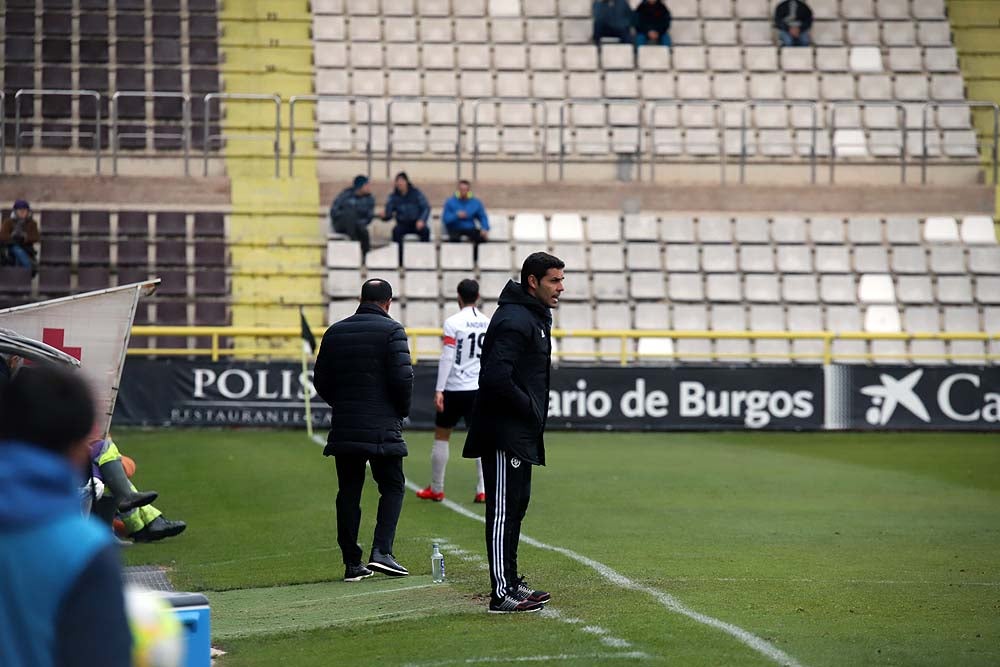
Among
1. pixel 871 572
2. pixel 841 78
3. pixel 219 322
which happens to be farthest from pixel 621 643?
pixel 841 78

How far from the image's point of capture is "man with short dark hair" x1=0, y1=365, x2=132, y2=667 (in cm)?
334

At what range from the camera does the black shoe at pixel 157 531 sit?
501 inches

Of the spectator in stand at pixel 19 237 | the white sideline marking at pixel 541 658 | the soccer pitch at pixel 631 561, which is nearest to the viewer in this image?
the white sideline marking at pixel 541 658

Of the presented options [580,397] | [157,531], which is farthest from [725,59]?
[157,531]

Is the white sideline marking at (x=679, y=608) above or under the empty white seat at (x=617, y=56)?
under

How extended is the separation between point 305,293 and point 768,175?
9723mm

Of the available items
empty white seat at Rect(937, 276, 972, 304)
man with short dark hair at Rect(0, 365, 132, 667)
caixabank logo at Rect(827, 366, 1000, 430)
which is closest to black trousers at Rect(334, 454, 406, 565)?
man with short dark hair at Rect(0, 365, 132, 667)

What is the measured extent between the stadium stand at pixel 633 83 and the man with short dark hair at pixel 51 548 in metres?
25.5

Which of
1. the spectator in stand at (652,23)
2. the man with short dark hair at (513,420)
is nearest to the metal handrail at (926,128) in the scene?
the spectator in stand at (652,23)

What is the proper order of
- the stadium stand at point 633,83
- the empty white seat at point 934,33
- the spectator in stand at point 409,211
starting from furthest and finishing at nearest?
the empty white seat at point 934,33
the stadium stand at point 633,83
the spectator in stand at point 409,211

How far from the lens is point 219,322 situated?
2661 cm

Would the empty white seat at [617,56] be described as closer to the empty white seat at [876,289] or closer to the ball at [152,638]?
the empty white seat at [876,289]

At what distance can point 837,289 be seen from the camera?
2786 cm

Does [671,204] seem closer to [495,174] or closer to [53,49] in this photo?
[495,174]
